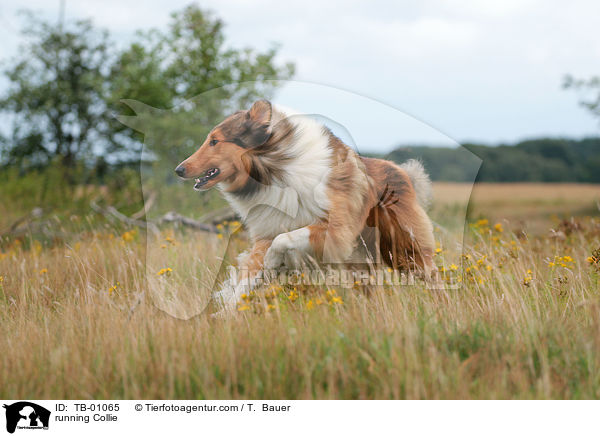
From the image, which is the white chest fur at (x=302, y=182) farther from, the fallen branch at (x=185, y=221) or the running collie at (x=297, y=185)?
the fallen branch at (x=185, y=221)

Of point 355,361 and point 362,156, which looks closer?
point 355,361

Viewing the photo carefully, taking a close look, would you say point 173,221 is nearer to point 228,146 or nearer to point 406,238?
point 228,146

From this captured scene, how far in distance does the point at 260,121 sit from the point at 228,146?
287 mm

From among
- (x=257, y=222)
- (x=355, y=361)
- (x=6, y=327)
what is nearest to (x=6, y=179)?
(x=6, y=327)

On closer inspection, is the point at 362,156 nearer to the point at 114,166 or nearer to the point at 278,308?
the point at 278,308

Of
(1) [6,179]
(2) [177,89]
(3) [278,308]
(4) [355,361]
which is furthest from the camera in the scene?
(1) [6,179]

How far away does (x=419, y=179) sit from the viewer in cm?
402

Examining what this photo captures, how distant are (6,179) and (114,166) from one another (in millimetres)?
4304

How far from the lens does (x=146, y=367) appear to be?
3.15 meters

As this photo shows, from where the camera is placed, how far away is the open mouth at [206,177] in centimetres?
363

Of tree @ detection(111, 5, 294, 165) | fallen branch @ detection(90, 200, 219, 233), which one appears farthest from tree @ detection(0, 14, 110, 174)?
fallen branch @ detection(90, 200, 219, 233)

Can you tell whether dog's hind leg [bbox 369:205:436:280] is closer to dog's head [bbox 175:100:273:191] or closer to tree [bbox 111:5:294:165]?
dog's head [bbox 175:100:273:191]
